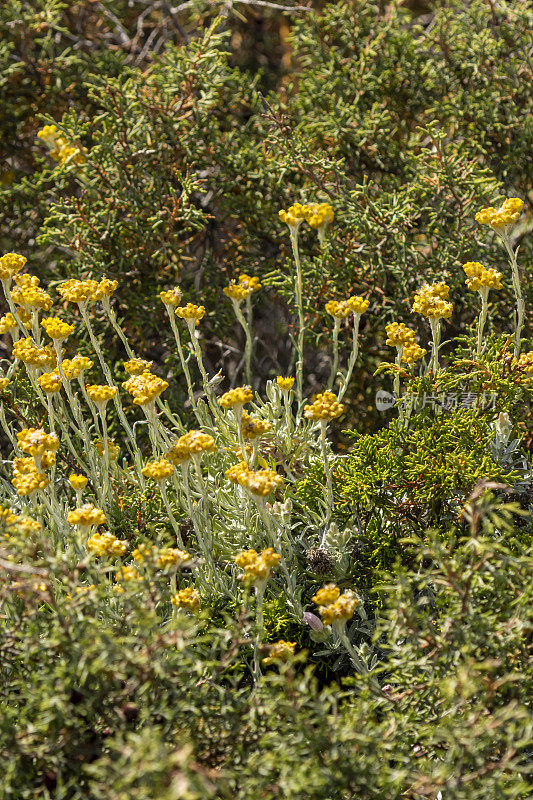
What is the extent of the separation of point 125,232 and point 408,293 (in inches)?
38.2

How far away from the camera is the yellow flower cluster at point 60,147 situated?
8.04ft

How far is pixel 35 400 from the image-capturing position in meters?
2.16

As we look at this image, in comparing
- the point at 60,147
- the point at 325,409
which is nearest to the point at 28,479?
the point at 325,409

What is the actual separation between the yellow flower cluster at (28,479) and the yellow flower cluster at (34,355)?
11.3 inches

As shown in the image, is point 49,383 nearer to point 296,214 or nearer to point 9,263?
point 9,263

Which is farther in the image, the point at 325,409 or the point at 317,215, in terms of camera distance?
the point at 317,215

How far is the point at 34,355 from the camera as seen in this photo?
1.79m

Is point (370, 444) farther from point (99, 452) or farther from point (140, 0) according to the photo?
point (140, 0)

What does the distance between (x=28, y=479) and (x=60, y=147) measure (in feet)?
4.96

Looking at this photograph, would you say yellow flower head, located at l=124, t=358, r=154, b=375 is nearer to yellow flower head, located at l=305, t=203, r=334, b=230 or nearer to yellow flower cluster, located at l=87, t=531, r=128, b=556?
yellow flower cluster, located at l=87, t=531, r=128, b=556

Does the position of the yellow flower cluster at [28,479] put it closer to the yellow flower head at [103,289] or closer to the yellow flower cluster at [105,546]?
the yellow flower cluster at [105,546]

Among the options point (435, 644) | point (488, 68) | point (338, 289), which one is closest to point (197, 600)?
point (435, 644)

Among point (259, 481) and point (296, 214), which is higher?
point (296, 214)

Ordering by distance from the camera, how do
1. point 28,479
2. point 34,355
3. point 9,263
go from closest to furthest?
point 28,479
point 34,355
point 9,263
